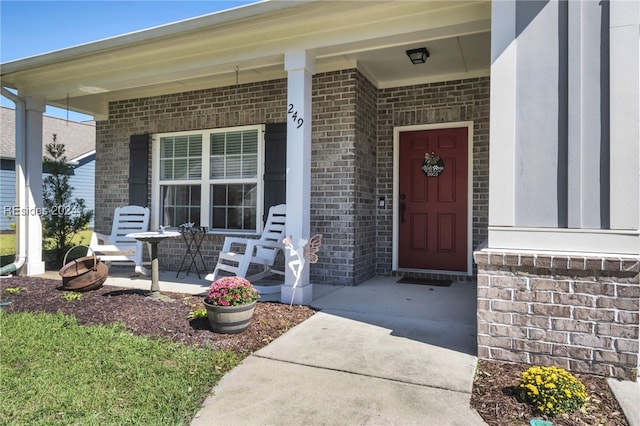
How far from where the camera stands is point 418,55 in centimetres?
466

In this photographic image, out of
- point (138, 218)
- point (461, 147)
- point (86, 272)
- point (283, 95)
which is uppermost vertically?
point (283, 95)

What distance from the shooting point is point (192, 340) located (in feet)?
10.3

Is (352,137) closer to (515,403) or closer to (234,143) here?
(234,143)

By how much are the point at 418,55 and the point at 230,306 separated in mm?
3378

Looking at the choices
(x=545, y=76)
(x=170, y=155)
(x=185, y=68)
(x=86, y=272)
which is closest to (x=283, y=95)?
(x=185, y=68)

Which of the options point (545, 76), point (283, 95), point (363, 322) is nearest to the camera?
point (545, 76)

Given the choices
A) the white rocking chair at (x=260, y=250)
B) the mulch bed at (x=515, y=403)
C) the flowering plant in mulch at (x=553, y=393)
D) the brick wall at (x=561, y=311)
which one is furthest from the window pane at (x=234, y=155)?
the flowering plant in mulch at (x=553, y=393)

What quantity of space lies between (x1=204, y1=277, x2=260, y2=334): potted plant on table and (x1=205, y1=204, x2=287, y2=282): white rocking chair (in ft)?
3.49

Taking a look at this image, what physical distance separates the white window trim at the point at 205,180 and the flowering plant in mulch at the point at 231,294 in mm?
2501

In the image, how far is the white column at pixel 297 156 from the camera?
416 centimetres

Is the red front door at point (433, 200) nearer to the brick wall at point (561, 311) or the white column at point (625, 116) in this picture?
the brick wall at point (561, 311)

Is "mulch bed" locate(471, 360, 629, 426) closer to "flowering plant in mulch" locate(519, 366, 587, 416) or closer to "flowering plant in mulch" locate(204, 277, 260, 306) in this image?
"flowering plant in mulch" locate(519, 366, 587, 416)

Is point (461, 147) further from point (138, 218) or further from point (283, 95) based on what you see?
point (138, 218)

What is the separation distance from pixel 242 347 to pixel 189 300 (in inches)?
57.0
